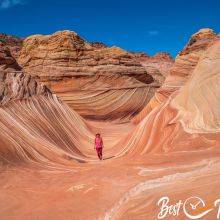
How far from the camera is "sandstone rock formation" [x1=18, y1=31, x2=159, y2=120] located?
72.7 feet

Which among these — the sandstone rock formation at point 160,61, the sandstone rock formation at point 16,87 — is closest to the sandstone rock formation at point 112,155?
the sandstone rock formation at point 16,87

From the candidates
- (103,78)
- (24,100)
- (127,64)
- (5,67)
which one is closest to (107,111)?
(103,78)

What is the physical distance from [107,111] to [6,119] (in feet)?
37.6

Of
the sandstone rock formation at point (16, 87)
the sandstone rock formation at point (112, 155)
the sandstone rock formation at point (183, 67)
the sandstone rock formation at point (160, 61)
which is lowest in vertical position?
the sandstone rock formation at point (112, 155)

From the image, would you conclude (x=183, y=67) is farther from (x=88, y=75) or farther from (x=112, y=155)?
(x=112, y=155)

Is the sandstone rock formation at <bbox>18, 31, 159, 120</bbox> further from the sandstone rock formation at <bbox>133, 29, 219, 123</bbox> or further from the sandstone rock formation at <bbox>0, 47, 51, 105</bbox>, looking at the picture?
the sandstone rock formation at <bbox>0, 47, 51, 105</bbox>

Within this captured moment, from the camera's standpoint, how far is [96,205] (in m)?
5.41

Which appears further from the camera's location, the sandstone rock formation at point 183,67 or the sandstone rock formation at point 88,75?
the sandstone rock formation at point 88,75

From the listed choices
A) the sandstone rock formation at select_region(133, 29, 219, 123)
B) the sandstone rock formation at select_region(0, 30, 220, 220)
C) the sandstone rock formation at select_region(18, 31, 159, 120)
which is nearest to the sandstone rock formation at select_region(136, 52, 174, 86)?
the sandstone rock formation at select_region(18, 31, 159, 120)

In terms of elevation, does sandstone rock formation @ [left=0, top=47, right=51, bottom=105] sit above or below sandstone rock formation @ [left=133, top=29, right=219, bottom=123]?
below

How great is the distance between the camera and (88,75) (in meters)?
23.2

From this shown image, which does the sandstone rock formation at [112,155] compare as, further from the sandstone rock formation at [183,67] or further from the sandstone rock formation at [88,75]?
the sandstone rock formation at [88,75]

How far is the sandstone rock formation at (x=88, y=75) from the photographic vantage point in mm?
22172

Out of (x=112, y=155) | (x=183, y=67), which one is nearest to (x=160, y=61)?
(x=183, y=67)
